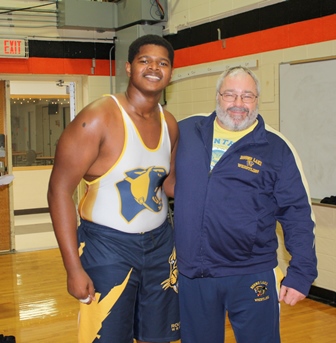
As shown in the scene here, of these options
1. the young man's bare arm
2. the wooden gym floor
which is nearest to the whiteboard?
the wooden gym floor

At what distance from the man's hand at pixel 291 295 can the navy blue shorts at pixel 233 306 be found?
0.22ft

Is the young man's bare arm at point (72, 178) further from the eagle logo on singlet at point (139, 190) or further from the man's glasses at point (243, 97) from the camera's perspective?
the man's glasses at point (243, 97)

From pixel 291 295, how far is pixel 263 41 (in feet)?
10.9

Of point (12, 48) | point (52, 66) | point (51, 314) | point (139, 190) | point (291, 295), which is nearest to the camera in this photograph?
point (139, 190)

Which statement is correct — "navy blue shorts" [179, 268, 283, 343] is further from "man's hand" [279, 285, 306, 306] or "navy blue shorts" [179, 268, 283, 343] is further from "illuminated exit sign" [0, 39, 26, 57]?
"illuminated exit sign" [0, 39, 26, 57]

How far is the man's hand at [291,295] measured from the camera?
2.23 m

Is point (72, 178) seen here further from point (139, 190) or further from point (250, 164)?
point (250, 164)

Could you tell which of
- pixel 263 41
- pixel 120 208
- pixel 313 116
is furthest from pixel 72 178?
pixel 263 41

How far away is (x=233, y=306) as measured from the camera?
2.31 metres

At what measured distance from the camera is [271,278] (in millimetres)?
2316

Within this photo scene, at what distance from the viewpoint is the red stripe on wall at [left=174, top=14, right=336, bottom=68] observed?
4.54 meters

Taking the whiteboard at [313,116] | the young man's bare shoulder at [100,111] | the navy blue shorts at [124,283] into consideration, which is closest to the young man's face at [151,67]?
the young man's bare shoulder at [100,111]

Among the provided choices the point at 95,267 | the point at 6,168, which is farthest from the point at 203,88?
the point at 95,267

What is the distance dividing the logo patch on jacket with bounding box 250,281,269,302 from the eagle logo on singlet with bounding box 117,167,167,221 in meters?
0.51
